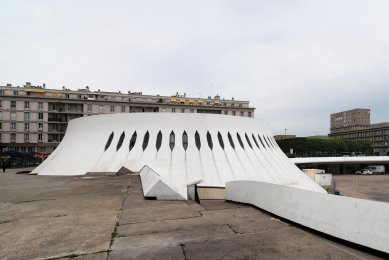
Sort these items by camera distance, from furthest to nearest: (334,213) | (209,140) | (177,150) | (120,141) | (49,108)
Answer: (49,108)
(120,141)
(209,140)
(177,150)
(334,213)

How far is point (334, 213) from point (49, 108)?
79.1 m

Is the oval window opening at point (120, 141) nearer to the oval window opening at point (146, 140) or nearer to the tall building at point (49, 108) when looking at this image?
the oval window opening at point (146, 140)

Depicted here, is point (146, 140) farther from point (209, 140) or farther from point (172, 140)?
point (209, 140)

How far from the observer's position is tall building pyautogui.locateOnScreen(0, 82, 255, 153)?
6812 cm

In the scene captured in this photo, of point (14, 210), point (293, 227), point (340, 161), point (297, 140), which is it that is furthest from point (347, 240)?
point (297, 140)

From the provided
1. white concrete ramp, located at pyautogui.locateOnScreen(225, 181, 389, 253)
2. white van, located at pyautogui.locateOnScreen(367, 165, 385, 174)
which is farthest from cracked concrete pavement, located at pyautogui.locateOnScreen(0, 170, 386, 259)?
white van, located at pyautogui.locateOnScreen(367, 165, 385, 174)

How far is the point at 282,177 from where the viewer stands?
30.4m

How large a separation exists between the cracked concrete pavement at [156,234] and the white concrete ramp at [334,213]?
26 cm

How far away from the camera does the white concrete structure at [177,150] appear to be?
28.1 metres

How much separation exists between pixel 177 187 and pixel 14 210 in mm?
6428

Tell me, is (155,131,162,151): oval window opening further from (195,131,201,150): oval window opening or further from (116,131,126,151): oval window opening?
(116,131,126,151): oval window opening

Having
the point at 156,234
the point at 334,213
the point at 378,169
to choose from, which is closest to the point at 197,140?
the point at 156,234

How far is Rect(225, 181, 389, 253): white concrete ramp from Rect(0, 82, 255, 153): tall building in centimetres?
7234

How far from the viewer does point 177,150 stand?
30.1 m
